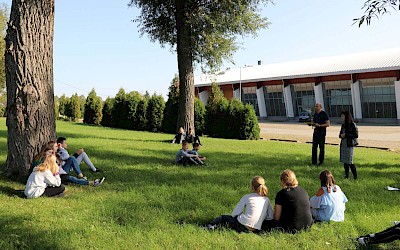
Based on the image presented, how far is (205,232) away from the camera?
211 inches

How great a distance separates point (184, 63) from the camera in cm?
1911

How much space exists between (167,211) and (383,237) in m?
3.38

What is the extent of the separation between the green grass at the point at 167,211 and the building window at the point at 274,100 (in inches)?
1704

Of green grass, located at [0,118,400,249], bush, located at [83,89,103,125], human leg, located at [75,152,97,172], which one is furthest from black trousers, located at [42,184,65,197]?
bush, located at [83,89,103,125]

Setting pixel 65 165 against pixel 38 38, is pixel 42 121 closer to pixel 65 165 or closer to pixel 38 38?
pixel 65 165

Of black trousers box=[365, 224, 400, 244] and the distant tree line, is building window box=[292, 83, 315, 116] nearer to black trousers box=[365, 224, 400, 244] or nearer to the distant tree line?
the distant tree line

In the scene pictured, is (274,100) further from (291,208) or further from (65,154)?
(291,208)

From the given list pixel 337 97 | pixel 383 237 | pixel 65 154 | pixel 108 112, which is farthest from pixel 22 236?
pixel 337 97

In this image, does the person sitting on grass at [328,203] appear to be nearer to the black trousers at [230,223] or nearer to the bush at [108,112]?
the black trousers at [230,223]

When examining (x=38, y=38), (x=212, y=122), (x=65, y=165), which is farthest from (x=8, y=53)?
(x=212, y=122)

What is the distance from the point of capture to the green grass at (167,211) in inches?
196

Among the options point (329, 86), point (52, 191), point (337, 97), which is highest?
point (329, 86)

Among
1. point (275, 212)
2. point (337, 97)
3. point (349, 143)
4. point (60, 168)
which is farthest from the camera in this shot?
point (337, 97)

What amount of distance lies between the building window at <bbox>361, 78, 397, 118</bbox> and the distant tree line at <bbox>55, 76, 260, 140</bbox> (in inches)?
906
